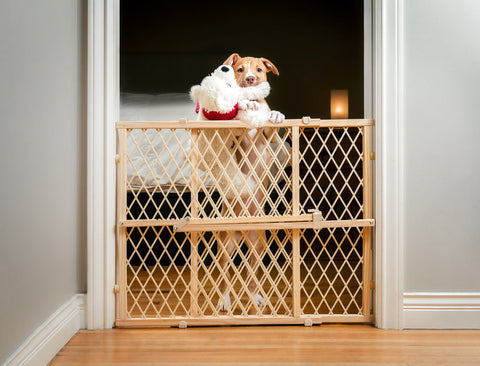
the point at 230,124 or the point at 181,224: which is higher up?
the point at 230,124

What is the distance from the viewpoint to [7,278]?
40.8 inches

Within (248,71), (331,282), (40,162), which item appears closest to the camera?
(40,162)

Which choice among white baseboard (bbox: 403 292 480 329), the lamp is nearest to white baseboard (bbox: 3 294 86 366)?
white baseboard (bbox: 403 292 480 329)

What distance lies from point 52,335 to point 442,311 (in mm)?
1508

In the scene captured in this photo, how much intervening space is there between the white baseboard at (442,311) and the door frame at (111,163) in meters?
0.05

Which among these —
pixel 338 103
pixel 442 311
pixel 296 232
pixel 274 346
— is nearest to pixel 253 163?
pixel 296 232

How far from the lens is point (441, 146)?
161cm

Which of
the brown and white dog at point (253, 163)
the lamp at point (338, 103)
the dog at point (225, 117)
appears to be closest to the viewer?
the dog at point (225, 117)

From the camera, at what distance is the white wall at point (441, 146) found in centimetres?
161

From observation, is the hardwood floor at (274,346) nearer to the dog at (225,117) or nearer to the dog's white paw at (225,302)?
the dog's white paw at (225,302)

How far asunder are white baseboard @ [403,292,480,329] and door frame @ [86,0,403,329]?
5cm

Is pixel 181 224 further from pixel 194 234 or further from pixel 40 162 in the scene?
pixel 40 162

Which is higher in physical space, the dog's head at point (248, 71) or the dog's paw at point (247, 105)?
the dog's head at point (248, 71)

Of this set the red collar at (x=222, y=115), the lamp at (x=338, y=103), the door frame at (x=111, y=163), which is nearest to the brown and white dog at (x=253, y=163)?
the red collar at (x=222, y=115)
